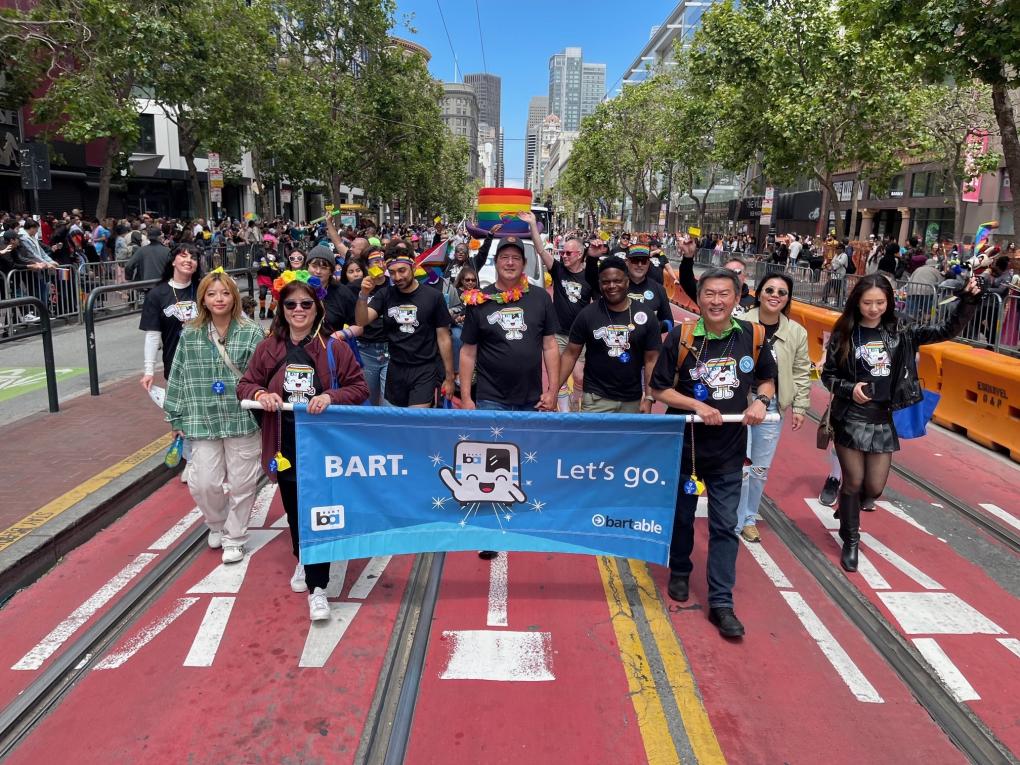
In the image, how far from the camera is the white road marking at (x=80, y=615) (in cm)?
395

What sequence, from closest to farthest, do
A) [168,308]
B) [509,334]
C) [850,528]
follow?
1. [850,528]
2. [509,334]
3. [168,308]

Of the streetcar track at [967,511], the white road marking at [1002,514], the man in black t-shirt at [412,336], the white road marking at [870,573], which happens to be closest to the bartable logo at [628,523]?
the white road marking at [870,573]

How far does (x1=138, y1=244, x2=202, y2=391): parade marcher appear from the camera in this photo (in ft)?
18.6

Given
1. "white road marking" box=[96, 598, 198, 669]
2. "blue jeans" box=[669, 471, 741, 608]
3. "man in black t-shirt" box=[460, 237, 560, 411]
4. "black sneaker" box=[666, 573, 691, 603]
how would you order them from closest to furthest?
"white road marking" box=[96, 598, 198, 669] → "blue jeans" box=[669, 471, 741, 608] → "black sneaker" box=[666, 573, 691, 603] → "man in black t-shirt" box=[460, 237, 560, 411]

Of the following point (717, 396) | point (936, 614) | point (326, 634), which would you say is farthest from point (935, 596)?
point (326, 634)

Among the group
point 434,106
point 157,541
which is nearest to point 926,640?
point 157,541

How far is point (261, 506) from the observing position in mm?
6164

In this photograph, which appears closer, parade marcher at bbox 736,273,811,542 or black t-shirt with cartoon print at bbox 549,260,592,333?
parade marcher at bbox 736,273,811,542

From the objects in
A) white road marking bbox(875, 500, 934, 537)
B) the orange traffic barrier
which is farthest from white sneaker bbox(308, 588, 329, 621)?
the orange traffic barrier

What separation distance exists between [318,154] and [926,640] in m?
31.5

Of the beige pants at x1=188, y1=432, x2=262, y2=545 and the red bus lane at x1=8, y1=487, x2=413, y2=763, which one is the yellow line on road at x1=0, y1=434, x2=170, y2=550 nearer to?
the red bus lane at x1=8, y1=487, x2=413, y2=763

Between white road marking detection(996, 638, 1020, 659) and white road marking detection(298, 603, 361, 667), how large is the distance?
360 centimetres

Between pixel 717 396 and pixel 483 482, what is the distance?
1377 millimetres

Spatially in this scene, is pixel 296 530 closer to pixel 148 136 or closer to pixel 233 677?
pixel 233 677
